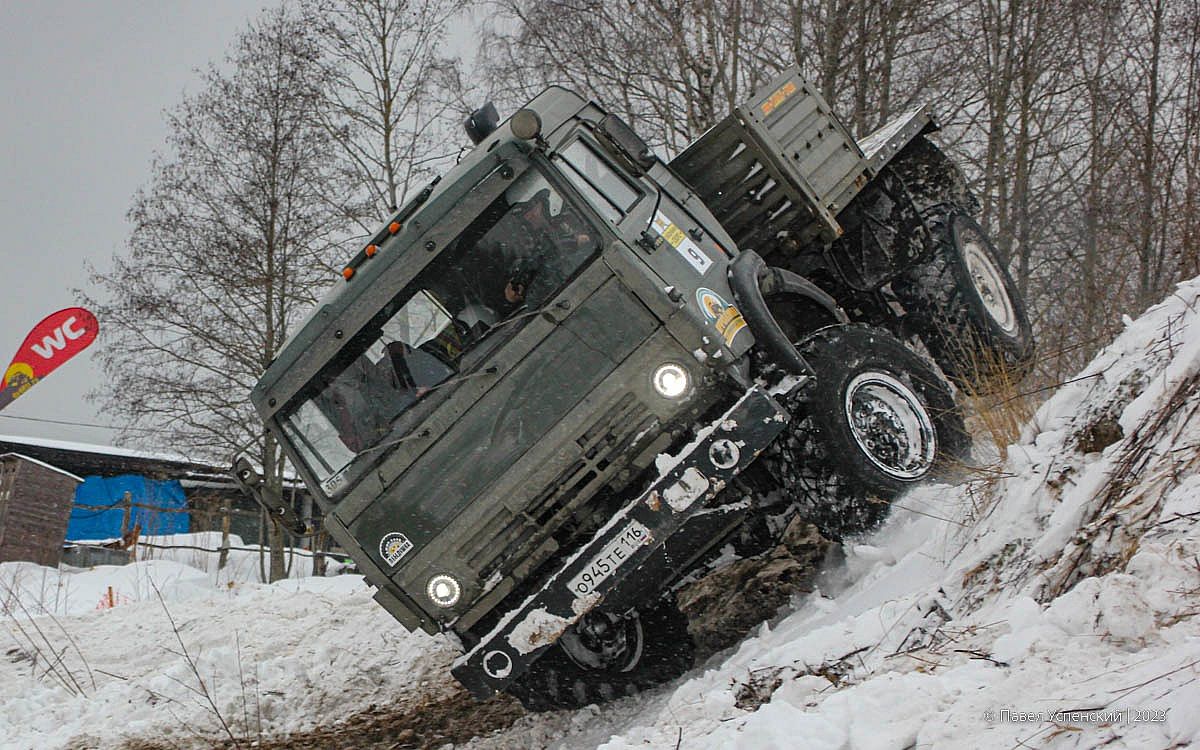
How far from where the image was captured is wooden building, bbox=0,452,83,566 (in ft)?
49.2

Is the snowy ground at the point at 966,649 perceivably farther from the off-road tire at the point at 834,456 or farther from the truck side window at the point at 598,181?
the truck side window at the point at 598,181

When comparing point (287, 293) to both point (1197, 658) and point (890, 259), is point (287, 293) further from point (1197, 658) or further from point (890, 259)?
point (1197, 658)

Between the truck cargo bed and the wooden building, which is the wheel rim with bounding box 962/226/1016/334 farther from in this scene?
the wooden building

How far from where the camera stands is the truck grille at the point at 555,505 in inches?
186

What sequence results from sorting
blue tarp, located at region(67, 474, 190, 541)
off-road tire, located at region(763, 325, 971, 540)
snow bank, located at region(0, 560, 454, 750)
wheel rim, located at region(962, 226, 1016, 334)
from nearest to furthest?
off-road tire, located at region(763, 325, 971, 540) < snow bank, located at region(0, 560, 454, 750) < wheel rim, located at region(962, 226, 1016, 334) < blue tarp, located at region(67, 474, 190, 541)

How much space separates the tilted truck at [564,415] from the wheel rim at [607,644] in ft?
0.04

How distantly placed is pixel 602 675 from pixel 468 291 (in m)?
2.20

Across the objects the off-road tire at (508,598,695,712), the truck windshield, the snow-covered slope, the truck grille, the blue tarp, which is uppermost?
the blue tarp

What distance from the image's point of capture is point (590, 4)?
47.3 ft

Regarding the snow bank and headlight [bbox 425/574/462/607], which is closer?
headlight [bbox 425/574/462/607]

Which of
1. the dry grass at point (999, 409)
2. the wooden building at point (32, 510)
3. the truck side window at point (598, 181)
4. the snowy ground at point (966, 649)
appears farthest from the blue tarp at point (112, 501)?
the dry grass at point (999, 409)

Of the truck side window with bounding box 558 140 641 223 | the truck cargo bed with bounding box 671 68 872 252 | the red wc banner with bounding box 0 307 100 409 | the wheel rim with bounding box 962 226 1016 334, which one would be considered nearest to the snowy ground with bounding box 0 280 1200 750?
the truck side window with bounding box 558 140 641 223

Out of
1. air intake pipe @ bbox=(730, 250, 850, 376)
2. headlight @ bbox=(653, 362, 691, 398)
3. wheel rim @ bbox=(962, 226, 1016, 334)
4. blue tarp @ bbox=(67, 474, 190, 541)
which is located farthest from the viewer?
blue tarp @ bbox=(67, 474, 190, 541)

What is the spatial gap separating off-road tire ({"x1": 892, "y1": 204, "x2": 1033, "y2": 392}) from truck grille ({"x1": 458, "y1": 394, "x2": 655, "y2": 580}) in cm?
307
